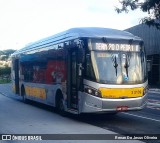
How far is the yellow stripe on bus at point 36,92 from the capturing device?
1858cm

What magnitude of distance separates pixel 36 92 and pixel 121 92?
7431 mm

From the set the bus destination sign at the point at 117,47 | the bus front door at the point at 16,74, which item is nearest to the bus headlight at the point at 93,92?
Result: the bus destination sign at the point at 117,47

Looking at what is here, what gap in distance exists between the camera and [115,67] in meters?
13.7

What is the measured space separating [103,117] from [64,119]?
1.74 meters

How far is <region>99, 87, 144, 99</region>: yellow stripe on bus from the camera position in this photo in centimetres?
1334

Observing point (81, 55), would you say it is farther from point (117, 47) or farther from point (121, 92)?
point (121, 92)

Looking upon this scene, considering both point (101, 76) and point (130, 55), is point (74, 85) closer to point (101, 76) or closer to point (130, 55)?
point (101, 76)

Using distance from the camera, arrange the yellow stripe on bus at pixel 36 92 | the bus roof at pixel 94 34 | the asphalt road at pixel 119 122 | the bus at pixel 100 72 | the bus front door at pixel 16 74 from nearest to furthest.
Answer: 1. the asphalt road at pixel 119 122
2. the bus at pixel 100 72
3. the bus roof at pixel 94 34
4. the yellow stripe on bus at pixel 36 92
5. the bus front door at pixel 16 74

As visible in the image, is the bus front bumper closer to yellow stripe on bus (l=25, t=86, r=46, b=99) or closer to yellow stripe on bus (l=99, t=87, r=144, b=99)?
yellow stripe on bus (l=99, t=87, r=144, b=99)

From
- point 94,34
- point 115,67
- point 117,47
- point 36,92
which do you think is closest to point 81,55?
point 94,34

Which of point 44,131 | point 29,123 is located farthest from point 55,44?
point 44,131

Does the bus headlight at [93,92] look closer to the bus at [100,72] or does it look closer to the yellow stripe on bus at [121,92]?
the bus at [100,72]

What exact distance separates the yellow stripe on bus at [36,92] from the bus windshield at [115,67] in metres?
5.38

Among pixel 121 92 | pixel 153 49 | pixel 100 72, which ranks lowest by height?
pixel 121 92
